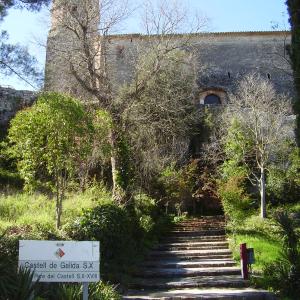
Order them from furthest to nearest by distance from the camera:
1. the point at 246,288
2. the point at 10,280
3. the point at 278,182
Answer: the point at 278,182 → the point at 246,288 → the point at 10,280

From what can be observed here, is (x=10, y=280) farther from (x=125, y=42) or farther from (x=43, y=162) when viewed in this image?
(x=125, y=42)

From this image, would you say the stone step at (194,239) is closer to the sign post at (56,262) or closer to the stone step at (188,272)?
the stone step at (188,272)

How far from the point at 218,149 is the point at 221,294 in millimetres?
14984

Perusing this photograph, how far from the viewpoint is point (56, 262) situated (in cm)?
645

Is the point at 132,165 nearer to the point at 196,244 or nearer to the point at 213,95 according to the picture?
the point at 196,244

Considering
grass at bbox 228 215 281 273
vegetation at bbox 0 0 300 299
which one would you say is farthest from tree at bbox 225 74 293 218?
grass at bbox 228 215 281 273

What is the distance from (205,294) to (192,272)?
225cm

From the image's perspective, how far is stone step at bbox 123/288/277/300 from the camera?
10219 millimetres

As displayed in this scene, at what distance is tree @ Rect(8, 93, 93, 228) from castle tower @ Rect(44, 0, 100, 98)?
15.4 feet

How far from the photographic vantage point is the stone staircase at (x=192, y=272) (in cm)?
1068

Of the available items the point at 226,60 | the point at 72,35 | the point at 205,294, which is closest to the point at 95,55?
the point at 72,35

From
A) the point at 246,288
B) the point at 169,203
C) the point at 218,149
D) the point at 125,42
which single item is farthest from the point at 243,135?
the point at 125,42

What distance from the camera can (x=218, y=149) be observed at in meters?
25.0

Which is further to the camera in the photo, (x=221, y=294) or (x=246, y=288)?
(x=246, y=288)
